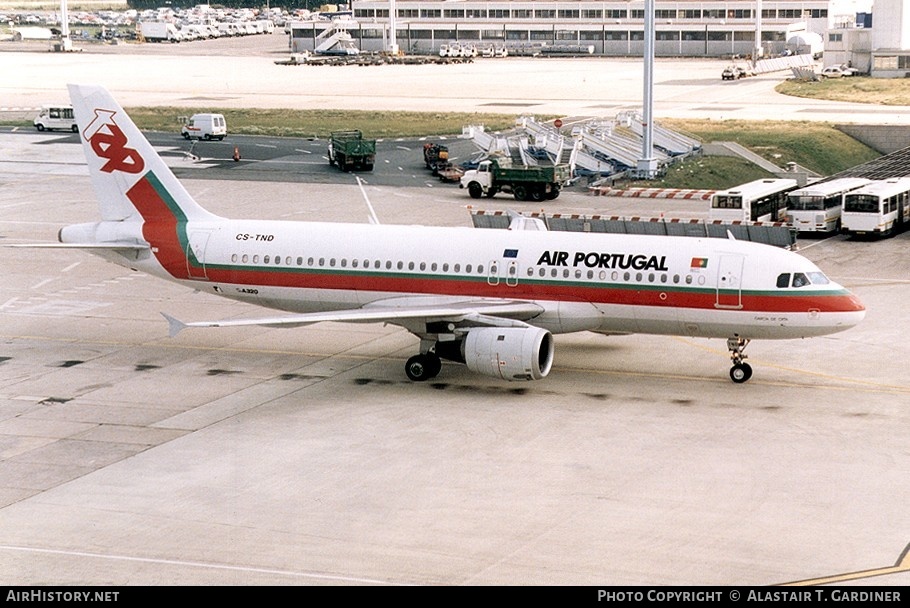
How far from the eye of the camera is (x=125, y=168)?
48469 mm

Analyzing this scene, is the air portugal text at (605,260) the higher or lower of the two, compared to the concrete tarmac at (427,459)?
higher

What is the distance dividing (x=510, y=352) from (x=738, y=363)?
781 centimetres

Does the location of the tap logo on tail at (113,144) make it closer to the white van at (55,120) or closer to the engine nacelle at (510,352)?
the engine nacelle at (510,352)

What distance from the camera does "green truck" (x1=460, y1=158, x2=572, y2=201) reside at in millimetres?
85188

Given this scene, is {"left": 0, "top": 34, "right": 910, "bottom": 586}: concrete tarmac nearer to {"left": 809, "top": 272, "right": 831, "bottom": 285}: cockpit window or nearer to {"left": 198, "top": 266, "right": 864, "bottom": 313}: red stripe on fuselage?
{"left": 198, "top": 266, "right": 864, "bottom": 313}: red stripe on fuselage

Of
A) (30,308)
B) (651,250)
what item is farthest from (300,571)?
(30,308)

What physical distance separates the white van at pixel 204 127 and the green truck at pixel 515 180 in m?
36.7

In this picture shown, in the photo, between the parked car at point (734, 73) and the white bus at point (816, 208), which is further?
the parked car at point (734, 73)

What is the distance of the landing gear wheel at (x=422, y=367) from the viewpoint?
43219mm

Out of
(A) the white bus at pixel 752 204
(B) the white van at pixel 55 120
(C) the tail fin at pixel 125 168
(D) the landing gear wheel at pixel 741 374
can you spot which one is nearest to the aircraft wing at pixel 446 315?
(D) the landing gear wheel at pixel 741 374

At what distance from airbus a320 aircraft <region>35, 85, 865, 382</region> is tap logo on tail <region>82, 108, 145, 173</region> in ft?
0.15

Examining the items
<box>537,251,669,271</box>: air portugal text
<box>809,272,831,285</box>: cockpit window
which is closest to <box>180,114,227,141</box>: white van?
<box>537,251,669,271</box>: air portugal text

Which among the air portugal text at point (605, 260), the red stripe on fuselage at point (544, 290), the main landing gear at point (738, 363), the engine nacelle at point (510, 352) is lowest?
the main landing gear at point (738, 363)

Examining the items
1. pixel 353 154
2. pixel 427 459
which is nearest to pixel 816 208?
pixel 353 154
